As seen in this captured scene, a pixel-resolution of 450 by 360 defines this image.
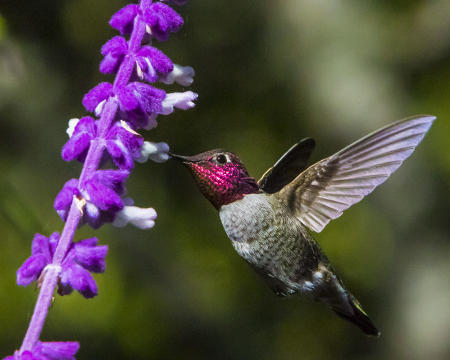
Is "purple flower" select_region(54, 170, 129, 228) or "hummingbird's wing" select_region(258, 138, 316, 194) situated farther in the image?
"hummingbird's wing" select_region(258, 138, 316, 194)

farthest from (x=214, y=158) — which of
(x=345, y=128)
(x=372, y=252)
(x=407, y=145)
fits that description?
(x=372, y=252)

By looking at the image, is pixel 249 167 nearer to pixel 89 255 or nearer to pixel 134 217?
pixel 134 217

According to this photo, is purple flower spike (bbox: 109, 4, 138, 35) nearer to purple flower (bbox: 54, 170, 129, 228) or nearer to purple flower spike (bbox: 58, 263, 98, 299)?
purple flower (bbox: 54, 170, 129, 228)

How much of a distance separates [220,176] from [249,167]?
13.9ft

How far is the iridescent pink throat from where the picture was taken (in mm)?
3104

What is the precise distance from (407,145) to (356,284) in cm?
454

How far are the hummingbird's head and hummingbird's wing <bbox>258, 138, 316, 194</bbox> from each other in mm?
270

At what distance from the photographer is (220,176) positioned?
10.5 feet

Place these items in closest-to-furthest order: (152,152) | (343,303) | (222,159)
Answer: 1. (152,152)
2. (222,159)
3. (343,303)

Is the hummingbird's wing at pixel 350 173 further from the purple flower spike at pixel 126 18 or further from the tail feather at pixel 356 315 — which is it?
the purple flower spike at pixel 126 18

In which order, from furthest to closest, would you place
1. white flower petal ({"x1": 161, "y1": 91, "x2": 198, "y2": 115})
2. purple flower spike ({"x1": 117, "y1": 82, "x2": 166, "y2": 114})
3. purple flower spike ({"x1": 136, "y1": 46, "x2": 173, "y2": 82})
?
white flower petal ({"x1": 161, "y1": 91, "x2": 198, "y2": 115})
purple flower spike ({"x1": 136, "y1": 46, "x2": 173, "y2": 82})
purple flower spike ({"x1": 117, "y1": 82, "x2": 166, "y2": 114})

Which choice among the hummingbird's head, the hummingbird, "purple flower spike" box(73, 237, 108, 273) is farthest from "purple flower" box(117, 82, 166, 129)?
the hummingbird's head

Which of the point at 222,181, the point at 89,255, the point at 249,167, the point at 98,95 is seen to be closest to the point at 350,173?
the point at 222,181

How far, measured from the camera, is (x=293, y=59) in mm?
6652
